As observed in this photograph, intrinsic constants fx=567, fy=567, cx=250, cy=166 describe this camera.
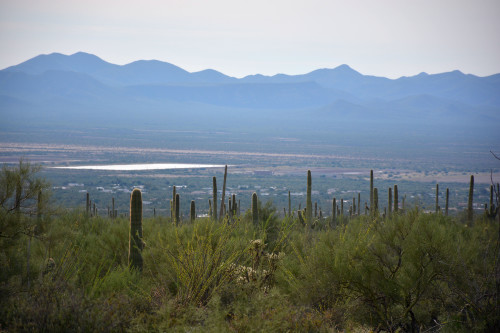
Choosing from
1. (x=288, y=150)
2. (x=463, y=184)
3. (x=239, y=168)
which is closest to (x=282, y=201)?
(x=463, y=184)

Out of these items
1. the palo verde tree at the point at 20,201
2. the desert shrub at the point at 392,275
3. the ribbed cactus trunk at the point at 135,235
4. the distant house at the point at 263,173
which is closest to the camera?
the palo verde tree at the point at 20,201

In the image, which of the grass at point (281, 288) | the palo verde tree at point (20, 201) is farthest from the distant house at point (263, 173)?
the palo verde tree at point (20, 201)

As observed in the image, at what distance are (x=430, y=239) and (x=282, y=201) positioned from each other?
2076 inches

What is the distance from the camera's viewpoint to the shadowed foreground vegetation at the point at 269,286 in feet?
24.0

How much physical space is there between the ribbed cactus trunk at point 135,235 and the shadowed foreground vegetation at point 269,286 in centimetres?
56

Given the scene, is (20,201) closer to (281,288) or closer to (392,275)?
(281,288)

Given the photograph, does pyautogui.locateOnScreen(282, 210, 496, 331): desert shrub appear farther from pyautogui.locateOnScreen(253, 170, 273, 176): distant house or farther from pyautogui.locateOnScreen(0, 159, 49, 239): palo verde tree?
pyautogui.locateOnScreen(253, 170, 273, 176): distant house

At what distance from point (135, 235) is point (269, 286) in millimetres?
2764

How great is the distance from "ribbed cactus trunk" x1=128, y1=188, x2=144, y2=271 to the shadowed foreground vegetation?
1.85 ft

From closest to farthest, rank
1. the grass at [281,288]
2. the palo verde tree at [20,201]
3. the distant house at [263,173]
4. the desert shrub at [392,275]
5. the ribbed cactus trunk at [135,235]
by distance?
the grass at [281,288], the palo verde tree at [20,201], the desert shrub at [392,275], the ribbed cactus trunk at [135,235], the distant house at [263,173]

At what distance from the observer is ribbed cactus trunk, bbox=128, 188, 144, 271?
10547 mm

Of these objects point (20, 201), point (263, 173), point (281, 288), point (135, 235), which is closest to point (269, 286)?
point (281, 288)

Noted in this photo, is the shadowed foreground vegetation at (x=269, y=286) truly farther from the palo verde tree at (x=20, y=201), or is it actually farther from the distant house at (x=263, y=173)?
the distant house at (x=263, y=173)

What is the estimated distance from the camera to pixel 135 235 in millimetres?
10883
